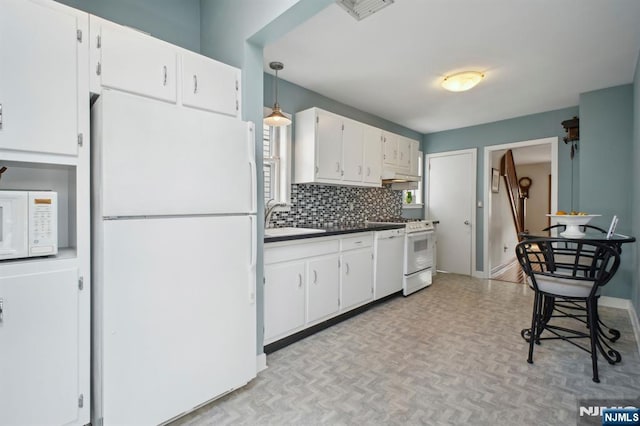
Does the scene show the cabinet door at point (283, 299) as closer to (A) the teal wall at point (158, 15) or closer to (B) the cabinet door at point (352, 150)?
(B) the cabinet door at point (352, 150)

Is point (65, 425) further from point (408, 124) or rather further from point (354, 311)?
point (408, 124)

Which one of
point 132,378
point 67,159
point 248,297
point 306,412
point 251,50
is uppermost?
point 251,50

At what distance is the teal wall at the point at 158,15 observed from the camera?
1889 millimetres

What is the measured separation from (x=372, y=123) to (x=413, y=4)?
99.2 inches

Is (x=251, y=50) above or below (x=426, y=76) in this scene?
below

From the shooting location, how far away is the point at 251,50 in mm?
2010

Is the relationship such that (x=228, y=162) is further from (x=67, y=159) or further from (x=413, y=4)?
(x=413, y=4)

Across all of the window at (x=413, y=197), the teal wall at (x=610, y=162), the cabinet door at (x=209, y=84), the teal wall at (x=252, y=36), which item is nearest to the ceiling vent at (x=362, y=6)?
the teal wall at (x=252, y=36)

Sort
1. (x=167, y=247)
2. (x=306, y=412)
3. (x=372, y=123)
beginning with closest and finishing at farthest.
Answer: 1. (x=167, y=247)
2. (x=306, y=412)
3. (x=372, y=123)

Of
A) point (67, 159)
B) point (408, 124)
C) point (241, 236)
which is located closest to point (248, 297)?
point (241, 236)

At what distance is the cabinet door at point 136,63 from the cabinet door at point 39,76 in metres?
0.10

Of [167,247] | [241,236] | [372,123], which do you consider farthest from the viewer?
[372,123]

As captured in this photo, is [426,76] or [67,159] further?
[426,76]

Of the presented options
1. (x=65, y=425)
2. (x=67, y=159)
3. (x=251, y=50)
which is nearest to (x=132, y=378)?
(x=65, y=425)
